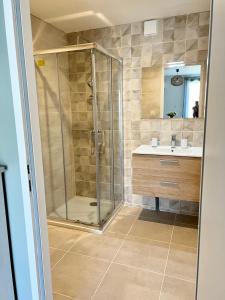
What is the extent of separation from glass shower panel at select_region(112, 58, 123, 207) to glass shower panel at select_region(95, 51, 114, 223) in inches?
2.9

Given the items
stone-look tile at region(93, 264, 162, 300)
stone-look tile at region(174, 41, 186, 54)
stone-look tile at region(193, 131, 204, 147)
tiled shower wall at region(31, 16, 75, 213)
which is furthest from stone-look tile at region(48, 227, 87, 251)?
stone-look tile at region(174, 41, 186, 54)

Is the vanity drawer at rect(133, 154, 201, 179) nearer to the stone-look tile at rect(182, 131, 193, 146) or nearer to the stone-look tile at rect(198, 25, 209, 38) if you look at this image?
the stone-look tile at rect(182, 131, 193, 146)

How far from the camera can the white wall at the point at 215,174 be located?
30.0 inches

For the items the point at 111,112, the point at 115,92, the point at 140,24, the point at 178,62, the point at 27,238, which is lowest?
the point at 27,238

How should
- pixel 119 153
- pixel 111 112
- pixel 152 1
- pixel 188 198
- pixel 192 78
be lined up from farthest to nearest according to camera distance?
pixel 119 153
pixel 111 112
pixel 192 78
pixel 188 198
pixel 152 1

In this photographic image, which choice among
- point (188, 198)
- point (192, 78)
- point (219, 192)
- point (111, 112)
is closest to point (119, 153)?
point (111, 112)

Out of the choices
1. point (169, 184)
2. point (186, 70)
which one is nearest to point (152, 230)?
point (169, 184)

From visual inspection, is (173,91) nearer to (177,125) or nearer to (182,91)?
(182,91)

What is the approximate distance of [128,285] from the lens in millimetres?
1815

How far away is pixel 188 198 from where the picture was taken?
2.51 m

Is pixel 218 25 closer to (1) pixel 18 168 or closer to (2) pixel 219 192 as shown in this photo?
(2) pixel 219 192

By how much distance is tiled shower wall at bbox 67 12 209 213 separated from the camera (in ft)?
8.59

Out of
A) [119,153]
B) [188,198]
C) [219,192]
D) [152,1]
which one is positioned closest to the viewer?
[219,192]

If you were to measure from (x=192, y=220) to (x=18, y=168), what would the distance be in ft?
7.76
